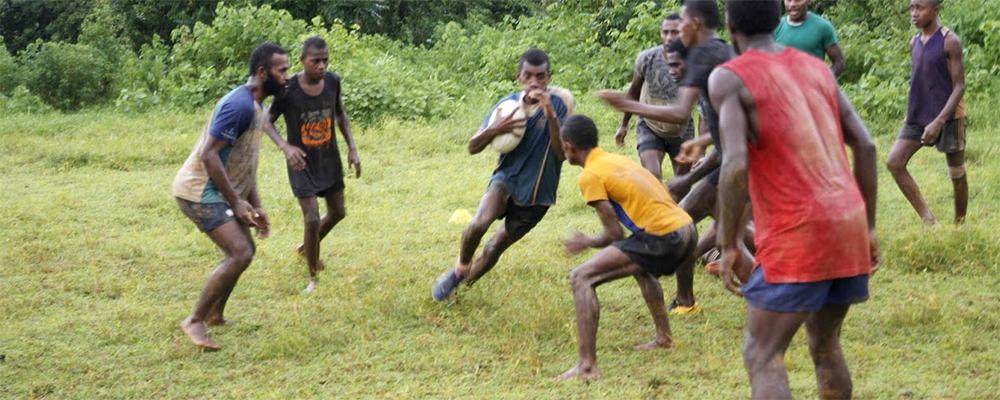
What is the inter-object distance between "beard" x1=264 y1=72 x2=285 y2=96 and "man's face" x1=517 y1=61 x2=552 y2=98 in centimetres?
136

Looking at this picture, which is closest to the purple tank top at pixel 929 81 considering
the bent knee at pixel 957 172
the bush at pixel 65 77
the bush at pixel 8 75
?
the bent knee at pixel 957 172

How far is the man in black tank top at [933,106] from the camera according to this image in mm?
8148

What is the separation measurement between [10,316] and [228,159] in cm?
184

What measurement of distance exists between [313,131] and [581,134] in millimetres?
2499

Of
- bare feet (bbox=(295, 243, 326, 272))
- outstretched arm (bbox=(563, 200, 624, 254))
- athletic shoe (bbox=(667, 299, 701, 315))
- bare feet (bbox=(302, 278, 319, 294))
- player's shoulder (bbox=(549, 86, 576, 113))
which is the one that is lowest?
bare feet (bbox=(295, 243, 326, 272))

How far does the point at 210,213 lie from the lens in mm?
A: 6727

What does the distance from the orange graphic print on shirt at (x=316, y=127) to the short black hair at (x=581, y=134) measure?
2.38 metres

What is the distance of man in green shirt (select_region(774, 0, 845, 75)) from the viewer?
7.84m

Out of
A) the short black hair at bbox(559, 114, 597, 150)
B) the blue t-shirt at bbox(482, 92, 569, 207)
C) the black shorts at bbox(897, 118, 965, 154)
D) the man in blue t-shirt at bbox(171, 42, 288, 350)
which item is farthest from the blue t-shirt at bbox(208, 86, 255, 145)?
the black shorts at bbox(897, 118, 965, 154)

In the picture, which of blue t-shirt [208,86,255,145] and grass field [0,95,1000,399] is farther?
blue t-shirt [208,86,255,145]

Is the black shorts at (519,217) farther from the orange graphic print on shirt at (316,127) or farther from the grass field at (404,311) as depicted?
the orange graphic print on shirt at (316,127)

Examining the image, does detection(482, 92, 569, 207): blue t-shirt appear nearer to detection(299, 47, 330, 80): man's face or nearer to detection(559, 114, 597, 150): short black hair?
detection(559, 114, 597, 150): short black hair

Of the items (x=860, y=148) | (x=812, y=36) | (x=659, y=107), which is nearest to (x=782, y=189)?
(x=860, y=148)

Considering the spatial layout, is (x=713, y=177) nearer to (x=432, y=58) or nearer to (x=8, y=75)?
(x=432, y=58)
